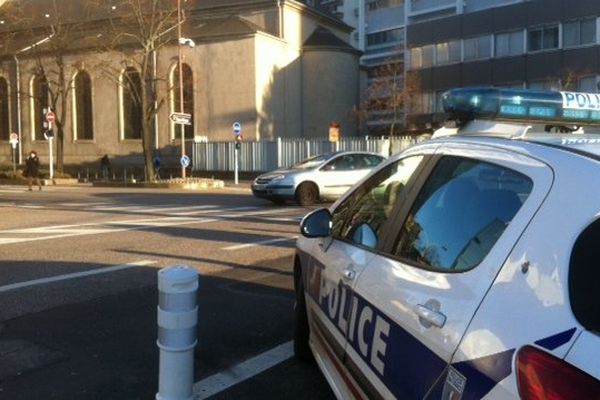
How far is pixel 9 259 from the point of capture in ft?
30.1

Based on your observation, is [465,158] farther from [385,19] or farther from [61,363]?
[385,19]

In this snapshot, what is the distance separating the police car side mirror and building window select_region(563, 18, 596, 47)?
4258cm

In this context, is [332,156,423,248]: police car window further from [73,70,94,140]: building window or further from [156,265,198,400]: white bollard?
[73,70,94,140]: building window

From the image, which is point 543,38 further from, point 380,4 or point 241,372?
point 380,4

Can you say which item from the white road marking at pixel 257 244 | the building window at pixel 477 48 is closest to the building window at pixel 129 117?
the building window at pixel 477 48

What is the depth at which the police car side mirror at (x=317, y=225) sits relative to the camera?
155 inches

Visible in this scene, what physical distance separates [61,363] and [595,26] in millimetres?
43402

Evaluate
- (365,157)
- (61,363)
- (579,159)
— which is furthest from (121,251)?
(365,157)

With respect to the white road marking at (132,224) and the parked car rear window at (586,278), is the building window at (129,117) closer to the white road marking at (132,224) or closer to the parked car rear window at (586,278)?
the white road marking at (132,224)

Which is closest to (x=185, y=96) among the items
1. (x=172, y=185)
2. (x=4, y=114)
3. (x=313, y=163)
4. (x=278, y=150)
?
(x=278, y=150)

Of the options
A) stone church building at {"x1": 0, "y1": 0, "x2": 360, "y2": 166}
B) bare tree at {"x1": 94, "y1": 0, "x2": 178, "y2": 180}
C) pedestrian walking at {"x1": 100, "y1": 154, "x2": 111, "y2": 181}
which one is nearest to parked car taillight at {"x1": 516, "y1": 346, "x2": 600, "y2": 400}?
bare tree at {"x1": 94, "y1": 0, "x2": 178, "y2": 180}

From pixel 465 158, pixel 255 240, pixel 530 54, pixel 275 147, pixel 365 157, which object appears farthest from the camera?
pixel 530 54

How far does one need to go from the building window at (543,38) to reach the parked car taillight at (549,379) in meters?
45.6

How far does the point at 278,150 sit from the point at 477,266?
120 feet
